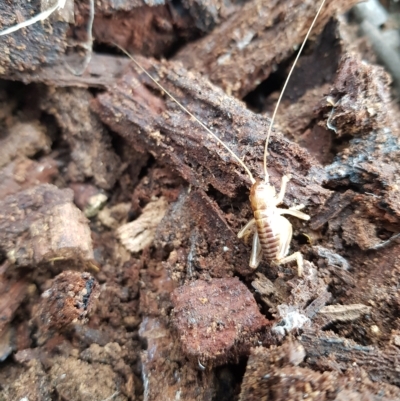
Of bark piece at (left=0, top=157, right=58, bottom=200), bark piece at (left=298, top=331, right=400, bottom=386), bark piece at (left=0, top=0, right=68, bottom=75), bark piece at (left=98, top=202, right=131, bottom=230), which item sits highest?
bark piece at (left=0, top=0, right=68, bottom=75)

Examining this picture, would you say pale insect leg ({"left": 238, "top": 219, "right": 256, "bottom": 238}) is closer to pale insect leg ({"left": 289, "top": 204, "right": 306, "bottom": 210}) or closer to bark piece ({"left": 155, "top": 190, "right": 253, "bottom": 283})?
bark piece ({"left": 155, "top": 190, "right": 253, "bottom": 283})

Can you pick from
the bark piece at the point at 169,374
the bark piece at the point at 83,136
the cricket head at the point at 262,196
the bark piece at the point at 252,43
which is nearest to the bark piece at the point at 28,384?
the bark piece at the point at 169,374

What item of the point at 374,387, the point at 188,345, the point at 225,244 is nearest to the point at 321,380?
the point at 374,387

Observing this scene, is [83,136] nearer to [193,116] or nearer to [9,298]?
[193,116]

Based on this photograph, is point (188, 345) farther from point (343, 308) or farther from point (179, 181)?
point (179, 181)

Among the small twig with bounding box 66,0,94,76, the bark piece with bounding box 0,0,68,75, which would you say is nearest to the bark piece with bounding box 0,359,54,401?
the bark piece with bounding box 0,0,68,75

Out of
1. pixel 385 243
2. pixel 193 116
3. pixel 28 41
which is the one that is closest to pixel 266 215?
pixel 385 243
